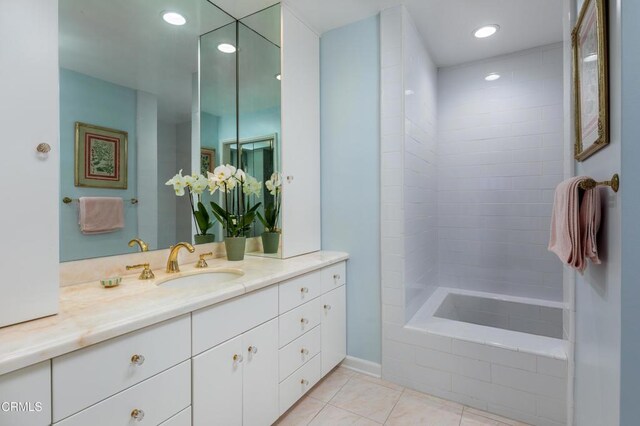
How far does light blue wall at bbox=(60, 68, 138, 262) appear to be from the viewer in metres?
1.34

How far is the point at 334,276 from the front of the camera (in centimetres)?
213

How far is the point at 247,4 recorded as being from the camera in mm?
2023

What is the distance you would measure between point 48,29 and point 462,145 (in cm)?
302

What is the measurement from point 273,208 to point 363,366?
132 cm

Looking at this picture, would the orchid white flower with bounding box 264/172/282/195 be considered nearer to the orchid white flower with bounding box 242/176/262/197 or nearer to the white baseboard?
the orchid white flower with bounding box 242/176/262/197

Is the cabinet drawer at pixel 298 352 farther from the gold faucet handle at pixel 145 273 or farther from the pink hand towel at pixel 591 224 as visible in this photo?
the pink hand towel at pixel 591 224

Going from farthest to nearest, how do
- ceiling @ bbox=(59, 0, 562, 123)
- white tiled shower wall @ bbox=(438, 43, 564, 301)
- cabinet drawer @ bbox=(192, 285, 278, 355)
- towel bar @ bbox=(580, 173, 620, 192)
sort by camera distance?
white tiled shower wall @ bbox=(438, 43, 564, 301) → ceiling @ bbox=(59, 0, 562, 123) → cabinet drawer @ bbox=(192, 285, 278, 355) → towel bar @ bbox=(580, 173, 620, 192)

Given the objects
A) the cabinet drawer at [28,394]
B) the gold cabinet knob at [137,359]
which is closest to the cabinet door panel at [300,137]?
the gold cabinet knob at [137,359]

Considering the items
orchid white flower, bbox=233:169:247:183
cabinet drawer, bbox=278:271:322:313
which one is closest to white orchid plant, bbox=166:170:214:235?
orchid white flower, bbox=233:169:247:183

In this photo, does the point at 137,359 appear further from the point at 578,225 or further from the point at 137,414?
the point at 578,225

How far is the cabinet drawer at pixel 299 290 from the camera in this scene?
166 centimetres

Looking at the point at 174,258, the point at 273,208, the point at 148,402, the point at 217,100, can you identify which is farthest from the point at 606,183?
the point at 217,100

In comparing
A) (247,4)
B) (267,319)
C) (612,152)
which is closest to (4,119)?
(267,319)

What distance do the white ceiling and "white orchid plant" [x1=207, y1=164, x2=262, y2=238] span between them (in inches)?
48.3
